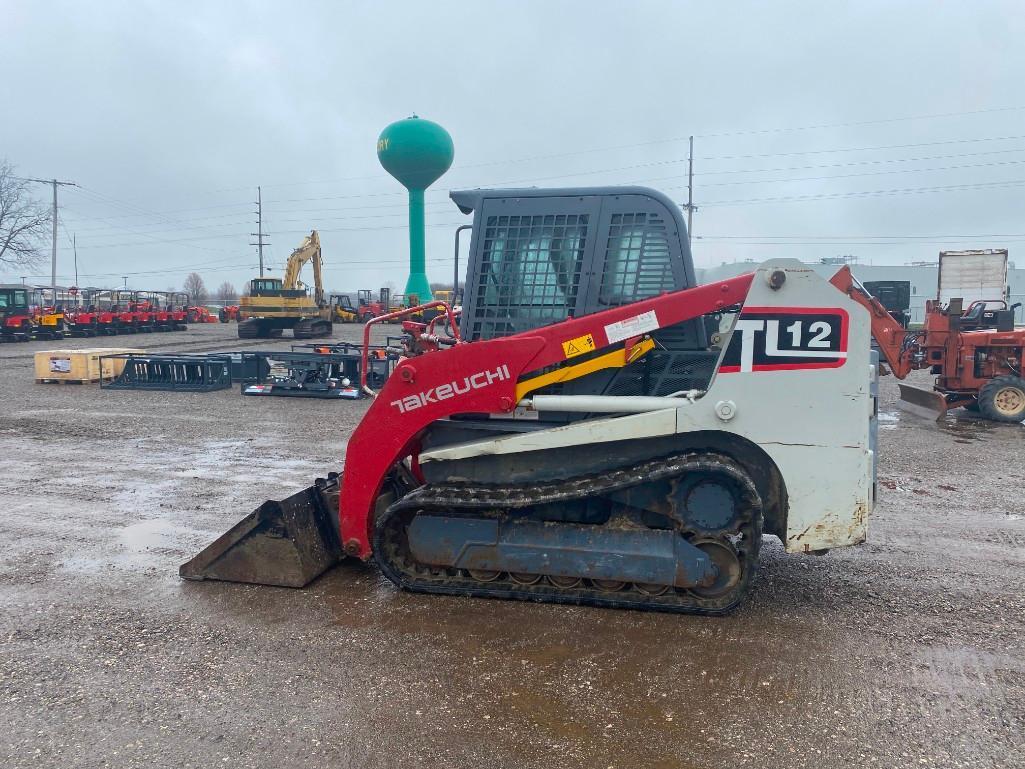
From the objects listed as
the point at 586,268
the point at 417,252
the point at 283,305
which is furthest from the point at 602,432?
the point at 417,252

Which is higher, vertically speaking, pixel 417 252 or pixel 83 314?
pixel 417 252

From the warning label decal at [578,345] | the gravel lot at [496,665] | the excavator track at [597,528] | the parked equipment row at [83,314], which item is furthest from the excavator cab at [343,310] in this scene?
the warning label decal at [578,345]

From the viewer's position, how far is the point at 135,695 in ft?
12.0

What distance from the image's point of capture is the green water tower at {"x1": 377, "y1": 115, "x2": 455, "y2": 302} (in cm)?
4009

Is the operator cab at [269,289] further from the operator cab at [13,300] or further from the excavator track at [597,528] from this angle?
the excavator track at [597,528]

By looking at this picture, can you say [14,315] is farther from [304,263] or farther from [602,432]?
[602,432]

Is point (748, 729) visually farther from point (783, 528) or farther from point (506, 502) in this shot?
point (506, 502)

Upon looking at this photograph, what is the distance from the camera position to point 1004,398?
12477 mm

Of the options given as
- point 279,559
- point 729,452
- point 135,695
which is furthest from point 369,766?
point 729,452

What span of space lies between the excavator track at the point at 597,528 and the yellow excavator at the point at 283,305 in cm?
3119

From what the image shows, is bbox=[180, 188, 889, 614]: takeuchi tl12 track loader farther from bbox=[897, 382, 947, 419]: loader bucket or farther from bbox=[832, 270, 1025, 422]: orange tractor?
bbox=[897, 382, 947, 419]: loader bucket

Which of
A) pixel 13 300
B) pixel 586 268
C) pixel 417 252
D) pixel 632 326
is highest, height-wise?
pixel 417 252

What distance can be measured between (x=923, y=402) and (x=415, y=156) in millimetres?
33035

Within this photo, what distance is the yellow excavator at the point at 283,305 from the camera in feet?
113
